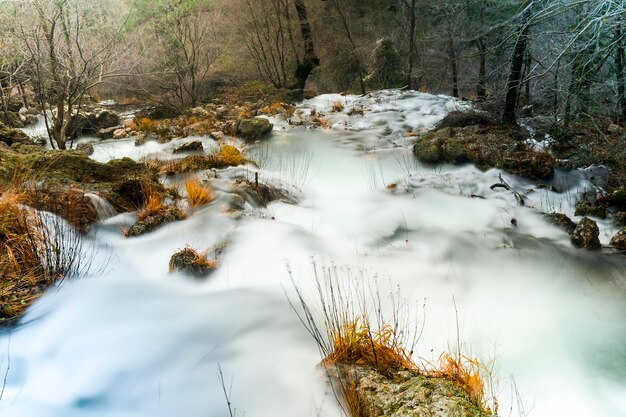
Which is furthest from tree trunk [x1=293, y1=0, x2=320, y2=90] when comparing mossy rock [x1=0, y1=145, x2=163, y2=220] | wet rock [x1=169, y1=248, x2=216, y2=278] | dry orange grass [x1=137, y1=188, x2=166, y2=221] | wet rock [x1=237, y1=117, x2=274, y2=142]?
wet rock [x1=169, y1=248, x2=216, y2=278]

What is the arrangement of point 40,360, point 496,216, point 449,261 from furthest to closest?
1. point 496,216
2. point 449,261
3. point 40,360

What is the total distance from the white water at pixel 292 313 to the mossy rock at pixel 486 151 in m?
0.53

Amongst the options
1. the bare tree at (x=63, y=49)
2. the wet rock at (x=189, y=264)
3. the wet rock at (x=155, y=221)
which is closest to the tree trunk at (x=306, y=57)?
the bare tree at (x=63, y=49)

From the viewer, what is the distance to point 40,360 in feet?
9.18

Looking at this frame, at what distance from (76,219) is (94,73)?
637 centimetres

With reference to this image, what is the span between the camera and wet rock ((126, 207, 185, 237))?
4590 millimetres

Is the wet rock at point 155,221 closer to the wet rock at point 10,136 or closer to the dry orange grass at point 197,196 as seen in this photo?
the dry orange grass at point 197,196

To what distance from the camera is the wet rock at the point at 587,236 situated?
4.45 meters

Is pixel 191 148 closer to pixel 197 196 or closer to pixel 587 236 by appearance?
pixel 197 196

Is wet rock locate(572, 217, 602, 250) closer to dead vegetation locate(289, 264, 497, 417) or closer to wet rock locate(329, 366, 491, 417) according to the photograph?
dead vegetation locate(289, 264, 497, 417)

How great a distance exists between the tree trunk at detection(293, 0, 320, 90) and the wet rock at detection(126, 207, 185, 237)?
43.0 feet

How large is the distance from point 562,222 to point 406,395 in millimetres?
4000

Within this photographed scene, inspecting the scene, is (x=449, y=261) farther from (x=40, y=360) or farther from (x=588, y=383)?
(x=40, y=360)

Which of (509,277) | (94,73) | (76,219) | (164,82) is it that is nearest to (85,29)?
(94,73)
